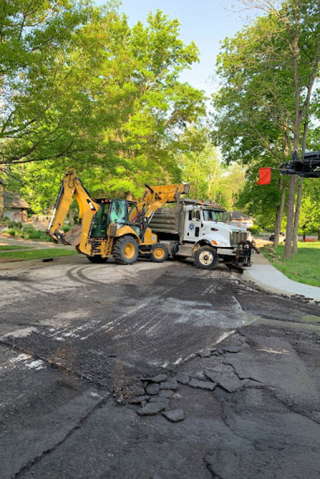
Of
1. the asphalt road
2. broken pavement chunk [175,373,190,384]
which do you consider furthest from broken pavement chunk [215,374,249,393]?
broken pavement chunk [175,373,190,384]

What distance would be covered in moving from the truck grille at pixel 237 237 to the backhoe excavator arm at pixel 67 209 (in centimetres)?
598

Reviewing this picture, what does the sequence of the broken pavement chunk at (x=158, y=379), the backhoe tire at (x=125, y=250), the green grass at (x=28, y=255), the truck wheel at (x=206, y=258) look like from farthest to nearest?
the truck wheel at (x=206, y=258), the backhoe tire at (x=125, y=250), the green grass at (x=28, y=255), the broken pavement chunk at (x=158, y=379)

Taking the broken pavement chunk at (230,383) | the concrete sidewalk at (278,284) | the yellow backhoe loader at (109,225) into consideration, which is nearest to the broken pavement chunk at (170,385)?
the broken pavement chunk at (230,383)

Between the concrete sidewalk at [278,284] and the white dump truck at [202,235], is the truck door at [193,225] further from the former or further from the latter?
the concrete sidewalk at [278,284]

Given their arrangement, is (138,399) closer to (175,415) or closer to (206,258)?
(175,415)

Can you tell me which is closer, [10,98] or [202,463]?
[202,463]

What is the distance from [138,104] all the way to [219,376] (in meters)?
19.4

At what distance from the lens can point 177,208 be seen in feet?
51.5

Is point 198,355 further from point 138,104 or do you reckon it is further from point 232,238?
point 138,104

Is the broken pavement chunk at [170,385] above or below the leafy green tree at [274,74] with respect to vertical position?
below

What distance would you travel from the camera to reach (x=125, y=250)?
13.3 m

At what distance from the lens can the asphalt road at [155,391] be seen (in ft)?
7.69

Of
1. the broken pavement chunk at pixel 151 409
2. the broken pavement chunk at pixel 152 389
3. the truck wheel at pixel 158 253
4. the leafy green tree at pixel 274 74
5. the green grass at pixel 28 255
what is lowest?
the broken pavement chunk at pixel 151 409

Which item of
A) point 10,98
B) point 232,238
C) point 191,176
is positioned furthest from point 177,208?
point 191,176
